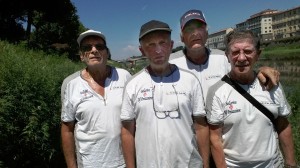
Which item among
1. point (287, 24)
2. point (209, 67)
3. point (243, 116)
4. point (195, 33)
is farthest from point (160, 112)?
point (287, 24)

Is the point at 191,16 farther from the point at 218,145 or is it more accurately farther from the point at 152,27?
the point at 218,145

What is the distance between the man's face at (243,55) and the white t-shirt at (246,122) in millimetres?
158

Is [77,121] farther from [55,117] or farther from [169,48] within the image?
[55,117]

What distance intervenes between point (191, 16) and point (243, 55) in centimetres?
86

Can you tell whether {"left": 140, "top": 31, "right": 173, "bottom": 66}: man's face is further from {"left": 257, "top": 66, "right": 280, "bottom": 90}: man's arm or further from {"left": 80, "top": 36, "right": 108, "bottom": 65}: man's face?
{"left": 257, "top": 66, "right": 280, "bottom": 90}: man's arm

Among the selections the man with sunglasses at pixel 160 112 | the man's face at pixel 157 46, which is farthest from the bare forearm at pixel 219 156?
the man's face at pixel 157 46

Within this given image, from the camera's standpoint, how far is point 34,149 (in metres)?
5.69

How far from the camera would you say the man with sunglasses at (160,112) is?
290 centimetres

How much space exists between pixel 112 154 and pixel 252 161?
4.27 ft

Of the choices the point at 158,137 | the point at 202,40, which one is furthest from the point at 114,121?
the point at 202,40

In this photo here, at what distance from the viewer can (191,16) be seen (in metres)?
3.55

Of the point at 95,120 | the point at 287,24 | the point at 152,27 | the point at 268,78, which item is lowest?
the point at 95,120

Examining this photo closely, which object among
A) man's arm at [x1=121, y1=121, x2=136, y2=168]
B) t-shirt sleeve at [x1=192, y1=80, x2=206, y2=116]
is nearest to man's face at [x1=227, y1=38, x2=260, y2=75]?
t-shirt sleeve at [x1=192, y1=80, x2=206, y2=116]

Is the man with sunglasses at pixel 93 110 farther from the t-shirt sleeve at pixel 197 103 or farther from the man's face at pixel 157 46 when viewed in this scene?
the t-shirt sleeve at pixel 197 103
